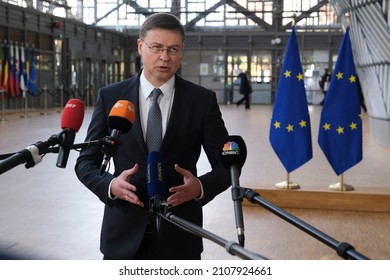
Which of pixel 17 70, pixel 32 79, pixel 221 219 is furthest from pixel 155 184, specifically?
pixel 32 79

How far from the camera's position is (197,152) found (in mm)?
2631

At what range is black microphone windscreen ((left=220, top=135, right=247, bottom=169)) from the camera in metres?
1.90

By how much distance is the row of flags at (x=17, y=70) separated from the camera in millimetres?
25203

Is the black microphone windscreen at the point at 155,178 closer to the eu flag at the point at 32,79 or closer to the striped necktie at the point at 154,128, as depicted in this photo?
the striped necktie at the point at 154,128

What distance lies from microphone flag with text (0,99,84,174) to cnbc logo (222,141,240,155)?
0.41 m

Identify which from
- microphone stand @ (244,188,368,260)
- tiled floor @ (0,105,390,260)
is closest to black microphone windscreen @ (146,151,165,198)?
microphone stand @ (244,188,368,260)

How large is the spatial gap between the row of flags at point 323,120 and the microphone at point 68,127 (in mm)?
6769

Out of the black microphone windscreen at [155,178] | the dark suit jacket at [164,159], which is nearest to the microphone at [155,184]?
the black microphone windscreen at [155,178]

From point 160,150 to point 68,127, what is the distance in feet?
2.01

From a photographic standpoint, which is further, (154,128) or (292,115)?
(292,115)

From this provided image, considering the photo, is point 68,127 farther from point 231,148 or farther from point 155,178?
point 231,148

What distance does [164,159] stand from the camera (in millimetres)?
2520

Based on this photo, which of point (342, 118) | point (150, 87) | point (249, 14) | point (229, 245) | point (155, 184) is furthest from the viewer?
point (249, 14)

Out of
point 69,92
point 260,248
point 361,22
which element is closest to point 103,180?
point 260,248
